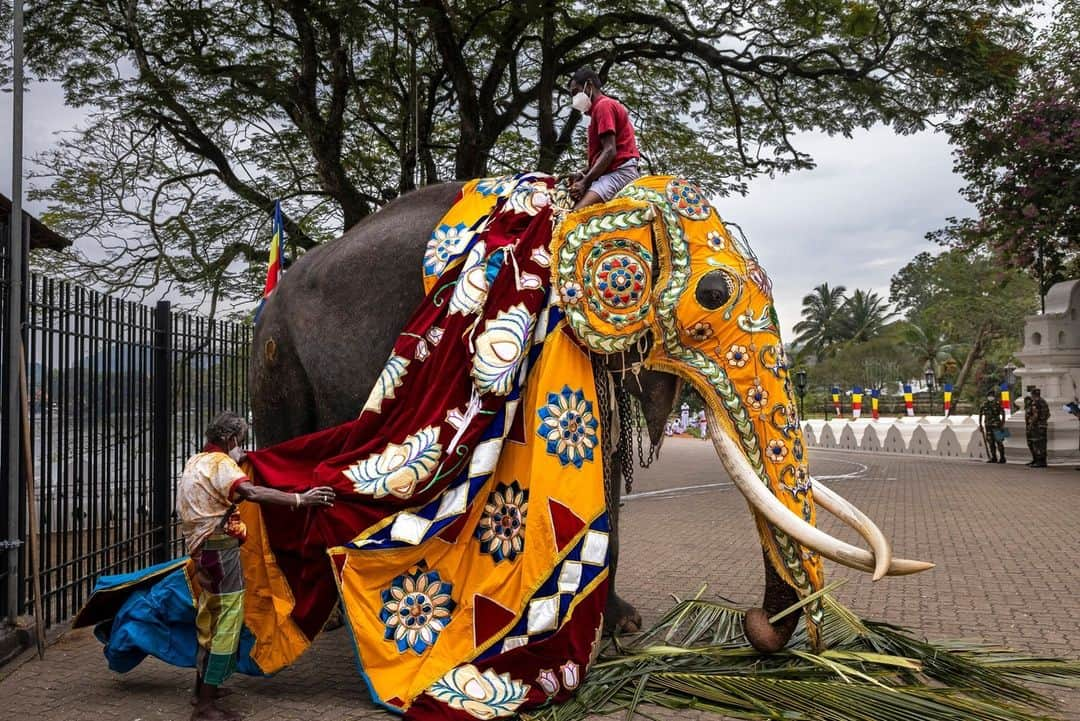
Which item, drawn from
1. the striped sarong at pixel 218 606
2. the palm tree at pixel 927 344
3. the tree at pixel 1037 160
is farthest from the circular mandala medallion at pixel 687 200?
the palm tree at pixel 927 344

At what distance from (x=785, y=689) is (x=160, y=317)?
217 inches

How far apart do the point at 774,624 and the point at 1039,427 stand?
15.3m

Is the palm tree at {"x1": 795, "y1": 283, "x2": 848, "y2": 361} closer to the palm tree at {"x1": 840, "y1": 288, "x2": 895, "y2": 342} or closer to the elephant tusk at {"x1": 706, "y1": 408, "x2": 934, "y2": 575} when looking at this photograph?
the palm tree at {"x1": 840, "y1": 288, "x2": 895, "y2": 342}

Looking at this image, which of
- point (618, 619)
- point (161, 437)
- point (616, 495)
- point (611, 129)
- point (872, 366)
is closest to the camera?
point (611, 129)

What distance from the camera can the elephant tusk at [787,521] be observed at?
3.44 metres

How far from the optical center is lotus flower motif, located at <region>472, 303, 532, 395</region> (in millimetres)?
3980

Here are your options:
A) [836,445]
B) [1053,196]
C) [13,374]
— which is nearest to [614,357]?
[13,374]

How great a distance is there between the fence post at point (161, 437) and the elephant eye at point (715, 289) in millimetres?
4691

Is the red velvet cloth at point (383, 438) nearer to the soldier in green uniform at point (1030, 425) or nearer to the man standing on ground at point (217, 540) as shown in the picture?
the man standing on ground at point (217, 540)

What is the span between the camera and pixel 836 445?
27.0 metres

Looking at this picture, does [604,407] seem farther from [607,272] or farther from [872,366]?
[872,366]

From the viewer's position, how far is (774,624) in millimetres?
3861

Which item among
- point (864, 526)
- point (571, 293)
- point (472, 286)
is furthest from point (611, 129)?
point (864, 526)

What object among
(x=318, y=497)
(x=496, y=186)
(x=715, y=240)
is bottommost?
(x=318, y=497)
